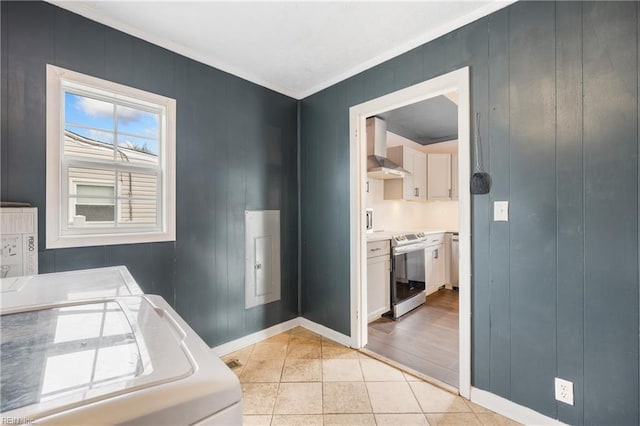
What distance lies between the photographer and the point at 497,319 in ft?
5.83

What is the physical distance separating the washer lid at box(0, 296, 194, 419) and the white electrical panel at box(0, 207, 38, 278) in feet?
3.15

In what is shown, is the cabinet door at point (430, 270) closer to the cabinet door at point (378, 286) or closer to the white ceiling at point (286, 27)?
the cabinet door at point (378, 286)

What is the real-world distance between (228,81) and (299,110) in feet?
2.83

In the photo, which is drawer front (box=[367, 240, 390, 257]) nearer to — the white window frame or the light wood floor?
the light wood floor

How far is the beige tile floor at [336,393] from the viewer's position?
1.71 m

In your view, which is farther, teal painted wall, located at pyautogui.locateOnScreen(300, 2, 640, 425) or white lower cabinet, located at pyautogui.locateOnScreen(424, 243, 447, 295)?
white lower cabinet, located at pyautogui.locateOnScreen(424, 243, 447, 295)

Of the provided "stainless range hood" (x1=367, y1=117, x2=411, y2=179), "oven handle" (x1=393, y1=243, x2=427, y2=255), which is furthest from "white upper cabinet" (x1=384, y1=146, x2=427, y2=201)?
"oven handle" (x1=393, y1=243, x2=427, y2=255)

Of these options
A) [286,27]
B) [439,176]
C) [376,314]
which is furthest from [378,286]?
[286,27]

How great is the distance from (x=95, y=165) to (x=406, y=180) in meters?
3.69

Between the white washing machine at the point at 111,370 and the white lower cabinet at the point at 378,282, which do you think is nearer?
the white washing machine at the point at 111,370

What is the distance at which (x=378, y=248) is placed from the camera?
315 centimetres

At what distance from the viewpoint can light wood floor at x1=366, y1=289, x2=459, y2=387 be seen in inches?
89.9

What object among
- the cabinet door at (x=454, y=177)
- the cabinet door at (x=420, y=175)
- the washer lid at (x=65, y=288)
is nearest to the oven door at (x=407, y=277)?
the cabinet door at (x=420, y=175)

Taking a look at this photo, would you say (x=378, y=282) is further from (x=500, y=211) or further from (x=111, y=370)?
(x=111, y=370)
